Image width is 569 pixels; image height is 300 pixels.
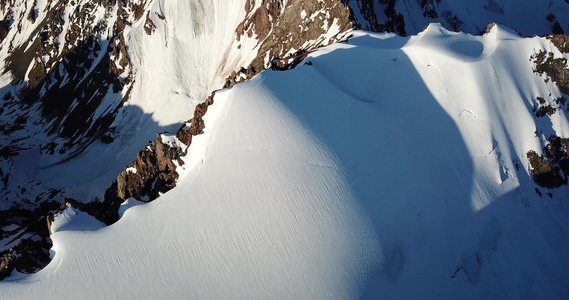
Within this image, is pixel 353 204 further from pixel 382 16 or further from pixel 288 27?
pixel 382 16

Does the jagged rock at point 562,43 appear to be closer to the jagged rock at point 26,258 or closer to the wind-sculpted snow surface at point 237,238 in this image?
the wind-sculpted snow surface at point 237,238

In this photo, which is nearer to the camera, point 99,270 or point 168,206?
point 99,270

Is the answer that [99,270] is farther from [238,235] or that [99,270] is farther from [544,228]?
[544,228]

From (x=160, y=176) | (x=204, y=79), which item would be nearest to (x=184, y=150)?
(x=160, y=176)

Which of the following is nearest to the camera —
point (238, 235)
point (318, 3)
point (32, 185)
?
point (238, 235)

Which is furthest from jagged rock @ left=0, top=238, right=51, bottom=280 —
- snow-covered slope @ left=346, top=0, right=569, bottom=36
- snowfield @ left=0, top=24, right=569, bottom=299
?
snow-covered slope @ left=346, top=0, right=569, bottom=36

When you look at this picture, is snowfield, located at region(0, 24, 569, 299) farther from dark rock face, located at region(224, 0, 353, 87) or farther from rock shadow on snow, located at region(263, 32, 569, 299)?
dark rock face, located at region(224, 0, 353, 87)

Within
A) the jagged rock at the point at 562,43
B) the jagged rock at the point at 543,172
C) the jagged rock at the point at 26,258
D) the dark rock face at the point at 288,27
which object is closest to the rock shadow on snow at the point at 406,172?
the jagged rock at the point at 543,172

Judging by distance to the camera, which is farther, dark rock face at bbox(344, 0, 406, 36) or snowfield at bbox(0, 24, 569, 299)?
dark rock face at bbox(344, 0, 406, 36)
